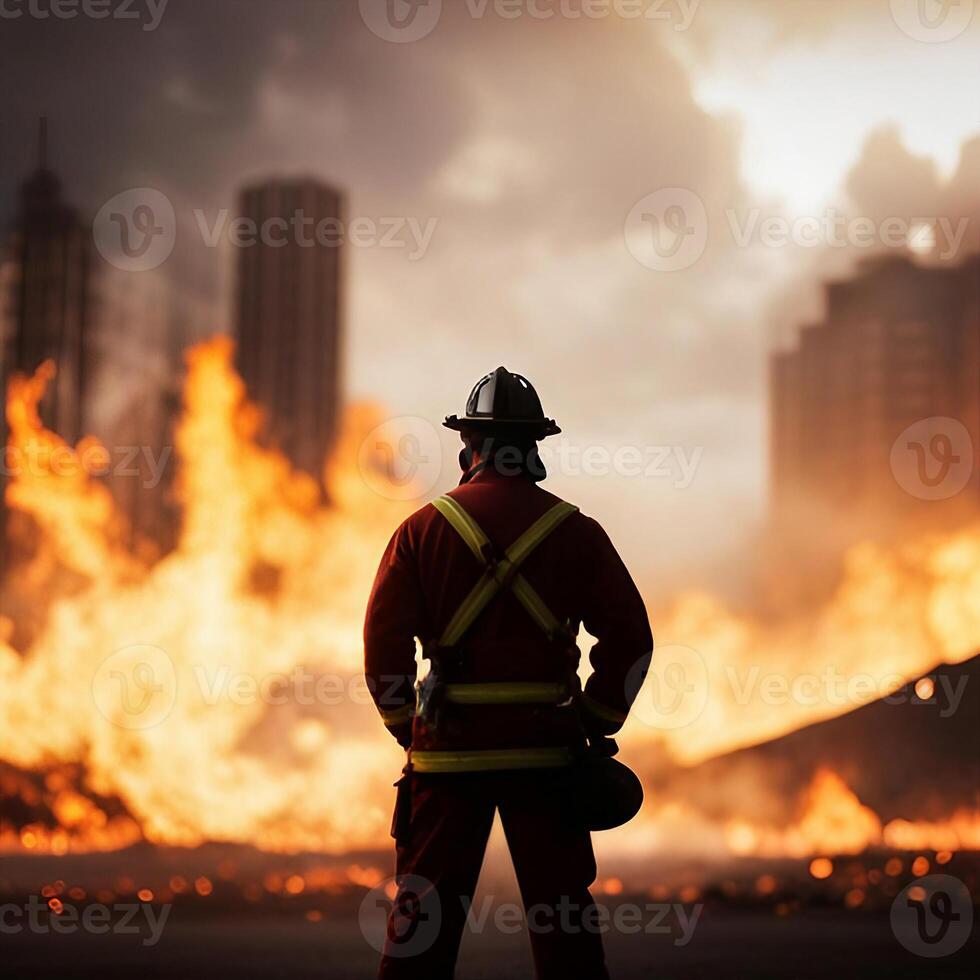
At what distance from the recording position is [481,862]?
15.3 feet

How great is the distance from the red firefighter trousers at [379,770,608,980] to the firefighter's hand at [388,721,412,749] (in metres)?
0.23

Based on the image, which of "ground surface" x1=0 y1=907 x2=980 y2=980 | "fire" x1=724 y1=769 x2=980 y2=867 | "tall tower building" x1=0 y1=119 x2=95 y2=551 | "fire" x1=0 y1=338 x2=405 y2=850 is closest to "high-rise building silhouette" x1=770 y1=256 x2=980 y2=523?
"fire" x1=724 y1=769 x2=980 y2=867

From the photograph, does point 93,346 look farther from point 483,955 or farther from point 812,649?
point 483,955

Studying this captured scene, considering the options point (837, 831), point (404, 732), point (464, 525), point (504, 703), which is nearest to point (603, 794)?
point (504, 703)

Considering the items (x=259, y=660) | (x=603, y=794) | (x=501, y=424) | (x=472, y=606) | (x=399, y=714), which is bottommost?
(x=603, y=794)

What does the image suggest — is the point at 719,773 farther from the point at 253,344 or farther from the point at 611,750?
the point at 611,750

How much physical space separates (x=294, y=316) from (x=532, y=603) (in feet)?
52.0

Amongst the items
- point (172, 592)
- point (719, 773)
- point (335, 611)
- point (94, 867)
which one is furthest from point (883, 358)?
point (94, 867)

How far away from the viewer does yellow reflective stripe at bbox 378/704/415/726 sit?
16.7 ft

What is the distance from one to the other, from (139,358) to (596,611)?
16.4 meters

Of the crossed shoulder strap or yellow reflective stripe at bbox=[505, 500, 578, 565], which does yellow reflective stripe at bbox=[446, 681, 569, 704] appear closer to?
the crossed shoulder strap

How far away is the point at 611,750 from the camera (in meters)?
5.11

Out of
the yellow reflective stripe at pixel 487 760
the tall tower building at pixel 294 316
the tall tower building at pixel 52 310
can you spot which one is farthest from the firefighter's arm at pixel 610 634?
the tall tower building at pixel 52 310

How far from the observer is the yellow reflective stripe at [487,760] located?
482 centimetres
